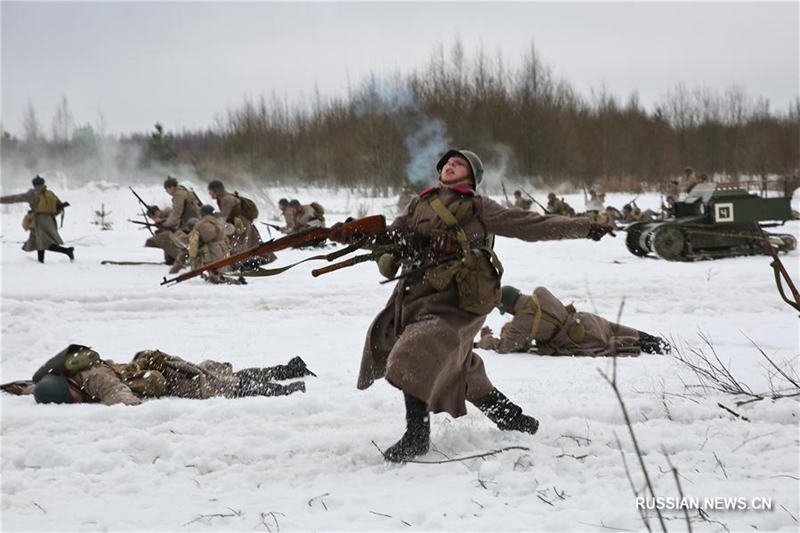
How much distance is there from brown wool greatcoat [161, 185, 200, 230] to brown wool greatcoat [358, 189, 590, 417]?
9.61m

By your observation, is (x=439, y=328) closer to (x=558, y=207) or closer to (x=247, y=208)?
(x=247, y=208)

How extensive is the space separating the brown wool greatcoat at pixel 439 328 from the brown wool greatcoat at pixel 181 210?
31.5ft

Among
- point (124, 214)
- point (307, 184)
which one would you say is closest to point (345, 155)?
point (307, 184)

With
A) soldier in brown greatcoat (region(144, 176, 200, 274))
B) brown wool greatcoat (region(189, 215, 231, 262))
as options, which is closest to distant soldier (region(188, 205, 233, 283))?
brown wool greatcoat (region(189, 215, 231, 262))

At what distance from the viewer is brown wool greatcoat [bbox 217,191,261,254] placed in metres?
11.9

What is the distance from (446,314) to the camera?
11.8ft

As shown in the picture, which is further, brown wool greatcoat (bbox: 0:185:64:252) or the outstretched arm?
brown wool greatcoat (bbox: 0:185:64:252)

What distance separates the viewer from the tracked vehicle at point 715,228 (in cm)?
1231

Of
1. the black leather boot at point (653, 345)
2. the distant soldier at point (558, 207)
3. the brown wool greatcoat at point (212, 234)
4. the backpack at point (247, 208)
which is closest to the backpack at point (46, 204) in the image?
the backpack at point (247, 208)

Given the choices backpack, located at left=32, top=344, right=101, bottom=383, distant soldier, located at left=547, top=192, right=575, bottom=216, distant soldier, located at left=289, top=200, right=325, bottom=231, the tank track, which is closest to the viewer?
backpack, located at left=32, top=344, right=101, bottom=383

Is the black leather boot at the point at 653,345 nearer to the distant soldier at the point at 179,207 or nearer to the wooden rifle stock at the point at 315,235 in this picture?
the wooden rifle stock at the point at 315,235

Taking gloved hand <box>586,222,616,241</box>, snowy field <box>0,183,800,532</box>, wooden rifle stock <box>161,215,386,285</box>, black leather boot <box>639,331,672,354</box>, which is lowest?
black leather boot <box>639,331,672,354</box>

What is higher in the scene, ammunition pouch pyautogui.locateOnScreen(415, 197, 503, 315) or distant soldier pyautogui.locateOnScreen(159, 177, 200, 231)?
distant soldier pyautogui.locateOnScreen(159, 177, 200, 231)

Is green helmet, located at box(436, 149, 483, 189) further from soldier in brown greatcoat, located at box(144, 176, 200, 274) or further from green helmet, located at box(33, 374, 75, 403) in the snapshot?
soldier in brown greatcoat, located at box(144, 176, 200, 274)
